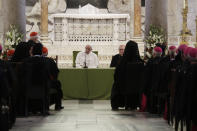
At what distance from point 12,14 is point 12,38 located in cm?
182

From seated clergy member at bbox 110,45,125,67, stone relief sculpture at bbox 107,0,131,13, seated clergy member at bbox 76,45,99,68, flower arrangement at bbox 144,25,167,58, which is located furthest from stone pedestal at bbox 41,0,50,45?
stone relief sculpture at bbox 107,0,131,13

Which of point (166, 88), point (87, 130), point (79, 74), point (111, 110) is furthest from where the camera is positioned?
point (79, 74)

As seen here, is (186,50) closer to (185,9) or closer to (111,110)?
(111,110)

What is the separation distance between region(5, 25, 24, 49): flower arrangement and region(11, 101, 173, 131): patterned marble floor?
694 cm

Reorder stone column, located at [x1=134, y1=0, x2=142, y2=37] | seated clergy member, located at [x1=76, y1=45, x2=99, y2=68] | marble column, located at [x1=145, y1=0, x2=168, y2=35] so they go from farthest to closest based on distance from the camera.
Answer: stone column, located at [x1=134, y1=0, x2=142, y2=37]
marble column, located at [x1=145, y1=0, x2=168, y2=35]
seated clergy member, located at [x1=76, y1=45, x2=99, y2=68]

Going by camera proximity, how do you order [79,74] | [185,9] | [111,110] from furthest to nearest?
[185,9] → [79,74] → [111,110]

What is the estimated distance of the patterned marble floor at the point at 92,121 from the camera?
31.4ft

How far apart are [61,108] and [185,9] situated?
278 inches

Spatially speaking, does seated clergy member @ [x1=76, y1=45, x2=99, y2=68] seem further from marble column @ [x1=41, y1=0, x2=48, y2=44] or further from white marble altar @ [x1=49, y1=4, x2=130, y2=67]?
white marble altar @ [x1=49, y1=4, x2=130, y2=67]

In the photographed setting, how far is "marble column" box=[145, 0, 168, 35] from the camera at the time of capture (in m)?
20.4

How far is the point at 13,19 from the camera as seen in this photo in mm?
21109

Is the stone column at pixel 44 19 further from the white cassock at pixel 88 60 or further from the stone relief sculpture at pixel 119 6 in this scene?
the stone relief sculpture at pixel 119 6

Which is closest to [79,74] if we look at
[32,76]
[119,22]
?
[32,76]

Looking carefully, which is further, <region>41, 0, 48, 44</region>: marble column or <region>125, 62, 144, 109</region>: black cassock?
<region>41, 0, 48, 44</region>: marble column
